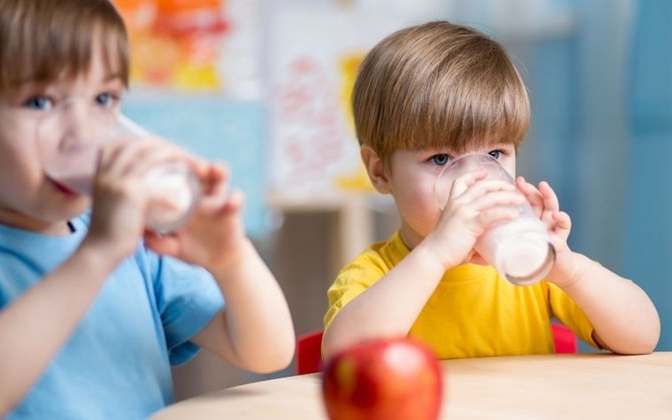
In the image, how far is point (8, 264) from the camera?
2.98 feet

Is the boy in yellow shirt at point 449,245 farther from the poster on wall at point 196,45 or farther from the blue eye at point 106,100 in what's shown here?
the poster on wall at point 196,45

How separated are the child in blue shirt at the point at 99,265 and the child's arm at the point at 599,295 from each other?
1.04ft

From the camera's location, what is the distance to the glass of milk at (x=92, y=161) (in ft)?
2.37


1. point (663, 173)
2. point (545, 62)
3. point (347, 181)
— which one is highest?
point (545, 62)

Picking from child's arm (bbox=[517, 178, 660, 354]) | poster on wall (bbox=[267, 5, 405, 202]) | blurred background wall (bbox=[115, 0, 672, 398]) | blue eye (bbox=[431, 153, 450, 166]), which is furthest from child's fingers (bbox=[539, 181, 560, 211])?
poster on wall (bbox=[267, 5, 405, 202])

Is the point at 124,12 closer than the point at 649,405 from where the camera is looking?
No

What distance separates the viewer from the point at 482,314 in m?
1.20

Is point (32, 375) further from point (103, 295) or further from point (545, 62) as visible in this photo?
point (545, 62)

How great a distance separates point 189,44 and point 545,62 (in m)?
0.79

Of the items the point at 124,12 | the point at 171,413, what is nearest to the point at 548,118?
the point at 124,12

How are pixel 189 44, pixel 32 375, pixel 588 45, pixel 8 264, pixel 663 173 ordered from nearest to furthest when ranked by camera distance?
1. pixel 32 375
2. pixel 8 264
3. pixel 663 173
4. pixel 588 45
5. pixel 189 44

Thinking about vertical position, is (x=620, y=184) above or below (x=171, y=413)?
below

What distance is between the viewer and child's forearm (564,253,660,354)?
1057 millimetres

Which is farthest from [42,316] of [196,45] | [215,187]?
[196,45]
